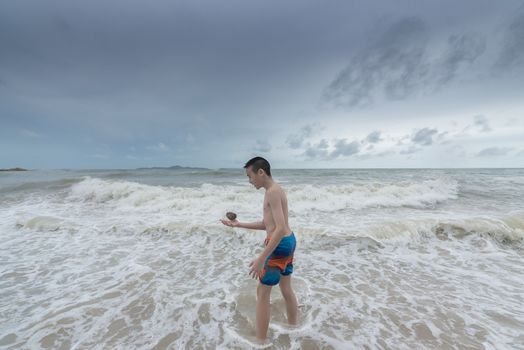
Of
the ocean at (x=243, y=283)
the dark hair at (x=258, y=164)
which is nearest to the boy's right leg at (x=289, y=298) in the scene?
the ocean at (x=243, y=283)

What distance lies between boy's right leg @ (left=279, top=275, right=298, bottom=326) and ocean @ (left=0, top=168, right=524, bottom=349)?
0.14 metres

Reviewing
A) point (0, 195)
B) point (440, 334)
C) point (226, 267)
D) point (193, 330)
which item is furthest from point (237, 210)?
point (0, 195)

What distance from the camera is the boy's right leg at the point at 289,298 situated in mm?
3041

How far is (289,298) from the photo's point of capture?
3.20 m

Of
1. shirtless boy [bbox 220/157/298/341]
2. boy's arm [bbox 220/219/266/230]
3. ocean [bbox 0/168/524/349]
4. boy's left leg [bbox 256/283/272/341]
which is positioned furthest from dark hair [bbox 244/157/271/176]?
ocean [bbox 0/168/524/349]

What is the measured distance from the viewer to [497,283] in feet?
15.6

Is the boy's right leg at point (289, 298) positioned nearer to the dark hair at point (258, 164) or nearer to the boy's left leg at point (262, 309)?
the boy's left leg at point (262, 309)

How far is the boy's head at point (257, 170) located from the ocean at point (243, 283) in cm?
217

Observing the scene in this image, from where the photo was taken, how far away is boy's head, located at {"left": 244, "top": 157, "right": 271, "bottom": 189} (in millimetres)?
2812

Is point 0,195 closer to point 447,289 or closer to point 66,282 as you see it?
point 66,282

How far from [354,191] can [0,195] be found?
77.9 ft

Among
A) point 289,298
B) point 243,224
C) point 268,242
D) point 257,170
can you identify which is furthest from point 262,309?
point 257,170

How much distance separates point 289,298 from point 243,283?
1.79m

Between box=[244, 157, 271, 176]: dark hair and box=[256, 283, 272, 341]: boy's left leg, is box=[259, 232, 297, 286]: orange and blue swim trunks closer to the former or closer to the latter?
box=[256, 283, 272, 341]: boy's left leg
